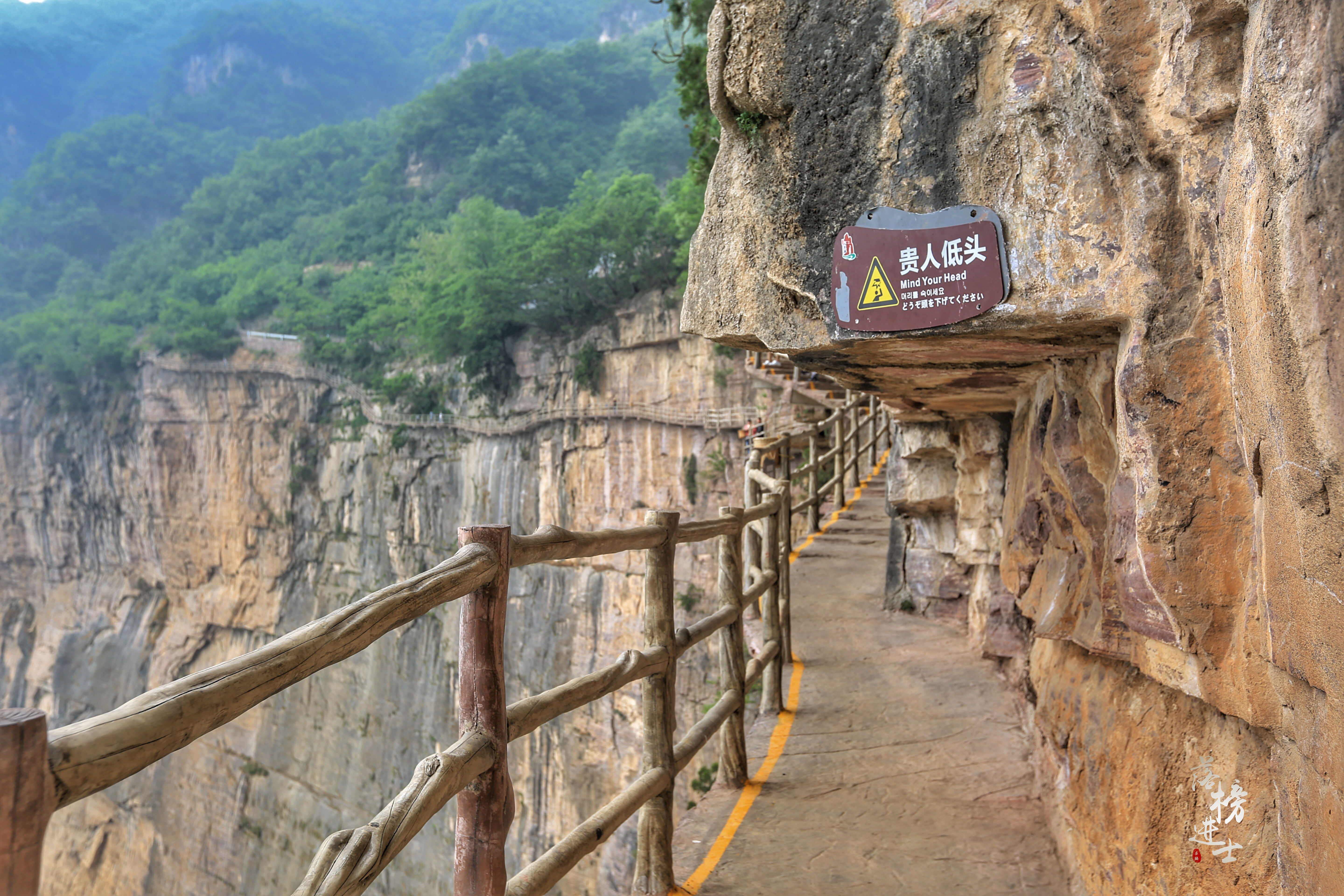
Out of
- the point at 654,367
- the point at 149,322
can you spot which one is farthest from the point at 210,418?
the point at 654,367

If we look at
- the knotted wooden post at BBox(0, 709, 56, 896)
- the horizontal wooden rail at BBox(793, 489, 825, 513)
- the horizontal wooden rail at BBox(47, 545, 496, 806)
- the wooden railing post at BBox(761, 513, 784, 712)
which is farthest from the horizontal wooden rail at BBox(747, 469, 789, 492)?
the knotted wooden post at BBox(0, 709, 56, 896)

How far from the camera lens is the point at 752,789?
3891mm

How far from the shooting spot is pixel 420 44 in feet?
235

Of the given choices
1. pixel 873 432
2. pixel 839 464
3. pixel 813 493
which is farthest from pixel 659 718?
pixel 873 432

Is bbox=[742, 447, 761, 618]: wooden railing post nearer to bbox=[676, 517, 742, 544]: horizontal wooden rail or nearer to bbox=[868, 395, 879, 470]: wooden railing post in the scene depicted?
bbox=[676, 517, 742, 544]: horizontal wooden rail

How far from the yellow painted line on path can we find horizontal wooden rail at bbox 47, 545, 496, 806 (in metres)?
2.02

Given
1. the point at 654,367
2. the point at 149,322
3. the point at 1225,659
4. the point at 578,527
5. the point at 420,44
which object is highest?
the point at 420,44

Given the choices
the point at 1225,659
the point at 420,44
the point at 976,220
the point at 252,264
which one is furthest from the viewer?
the point at 420,44

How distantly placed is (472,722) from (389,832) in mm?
410

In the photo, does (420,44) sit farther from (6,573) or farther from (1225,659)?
(1225,659)

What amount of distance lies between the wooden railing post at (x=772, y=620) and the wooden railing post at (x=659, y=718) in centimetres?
185

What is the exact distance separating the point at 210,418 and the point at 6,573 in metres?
10.9

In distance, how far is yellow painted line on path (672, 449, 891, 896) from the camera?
3.14m

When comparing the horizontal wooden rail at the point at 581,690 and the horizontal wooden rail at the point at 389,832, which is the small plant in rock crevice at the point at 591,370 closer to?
the horizontal wooden rail at the point at 581,690
